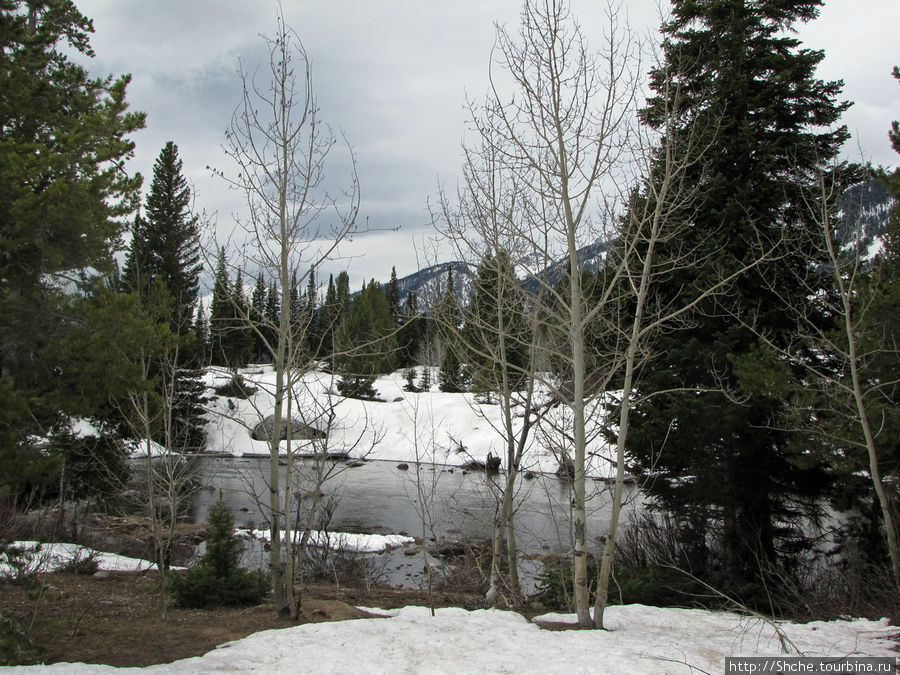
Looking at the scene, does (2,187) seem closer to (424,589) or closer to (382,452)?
(424,589)

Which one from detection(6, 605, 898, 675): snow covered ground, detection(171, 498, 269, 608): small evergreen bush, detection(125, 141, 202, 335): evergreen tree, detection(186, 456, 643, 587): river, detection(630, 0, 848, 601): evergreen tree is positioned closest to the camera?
detection(6, 605, 898, 675): snow covered ground

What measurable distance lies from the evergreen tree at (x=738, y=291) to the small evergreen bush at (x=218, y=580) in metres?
6.96

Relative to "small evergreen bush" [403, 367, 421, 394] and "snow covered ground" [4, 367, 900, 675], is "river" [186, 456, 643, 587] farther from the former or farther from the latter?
"small evergreen bush" [403, 367, 421, 394]

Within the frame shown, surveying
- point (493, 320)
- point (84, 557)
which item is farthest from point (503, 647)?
point (84, 557)

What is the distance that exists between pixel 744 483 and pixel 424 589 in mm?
6338

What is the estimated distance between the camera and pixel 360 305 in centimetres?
5819

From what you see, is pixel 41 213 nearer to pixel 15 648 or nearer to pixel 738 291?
pixel 15 648

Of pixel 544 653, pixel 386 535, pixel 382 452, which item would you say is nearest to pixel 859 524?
pixel 544 653

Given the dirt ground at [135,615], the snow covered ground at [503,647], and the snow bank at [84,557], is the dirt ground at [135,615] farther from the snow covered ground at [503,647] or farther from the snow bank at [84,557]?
the snow covered ground at [503,647]

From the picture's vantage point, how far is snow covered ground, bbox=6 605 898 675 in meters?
4.92

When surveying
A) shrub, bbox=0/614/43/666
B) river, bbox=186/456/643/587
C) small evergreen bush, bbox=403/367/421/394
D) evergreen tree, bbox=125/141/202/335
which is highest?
evergreen tree, bbox=125/141/202/335

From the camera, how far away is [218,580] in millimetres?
8719

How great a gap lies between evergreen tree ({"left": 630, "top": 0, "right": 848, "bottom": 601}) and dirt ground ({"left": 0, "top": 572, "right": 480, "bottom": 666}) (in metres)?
4.46

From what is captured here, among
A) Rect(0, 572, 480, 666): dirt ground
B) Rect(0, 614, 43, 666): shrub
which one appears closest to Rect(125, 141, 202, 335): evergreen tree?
Rect(0, 572, 480, 666): dirt ground
